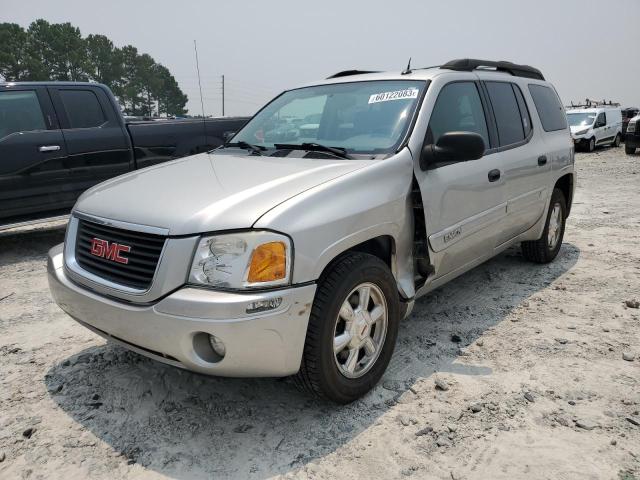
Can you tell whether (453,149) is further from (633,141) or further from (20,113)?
(633,141)

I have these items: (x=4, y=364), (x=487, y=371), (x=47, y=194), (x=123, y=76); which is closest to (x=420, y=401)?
(x=487, y=371)

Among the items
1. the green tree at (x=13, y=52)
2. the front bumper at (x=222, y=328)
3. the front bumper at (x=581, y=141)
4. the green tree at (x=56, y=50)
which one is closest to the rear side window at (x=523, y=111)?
the front bumper at (x=222, y=328)

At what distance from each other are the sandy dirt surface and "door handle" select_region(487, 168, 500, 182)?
3.42 feet

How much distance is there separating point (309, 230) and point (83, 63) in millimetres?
72034

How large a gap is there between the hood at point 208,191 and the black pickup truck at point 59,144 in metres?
3.36

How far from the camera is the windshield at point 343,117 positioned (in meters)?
3.15

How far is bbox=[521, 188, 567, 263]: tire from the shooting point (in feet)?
16.1

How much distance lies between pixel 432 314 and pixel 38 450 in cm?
270

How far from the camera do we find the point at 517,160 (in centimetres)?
404

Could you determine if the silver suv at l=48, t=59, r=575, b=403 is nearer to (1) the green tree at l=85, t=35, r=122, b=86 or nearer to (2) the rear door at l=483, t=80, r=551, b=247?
(2) the rear door at l=483, t=80, r=551, b=247

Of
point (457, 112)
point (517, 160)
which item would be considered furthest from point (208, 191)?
point (517, 160)

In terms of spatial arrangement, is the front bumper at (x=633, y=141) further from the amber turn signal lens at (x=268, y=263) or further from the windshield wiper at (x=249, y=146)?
the amber turn signal lens at (x=268, y=263)

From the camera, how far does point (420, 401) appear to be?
277cm

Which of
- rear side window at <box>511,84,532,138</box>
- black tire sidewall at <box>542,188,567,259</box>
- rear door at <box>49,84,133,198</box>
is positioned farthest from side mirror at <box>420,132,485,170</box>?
rear door at <box>49,84,133,198</box>
